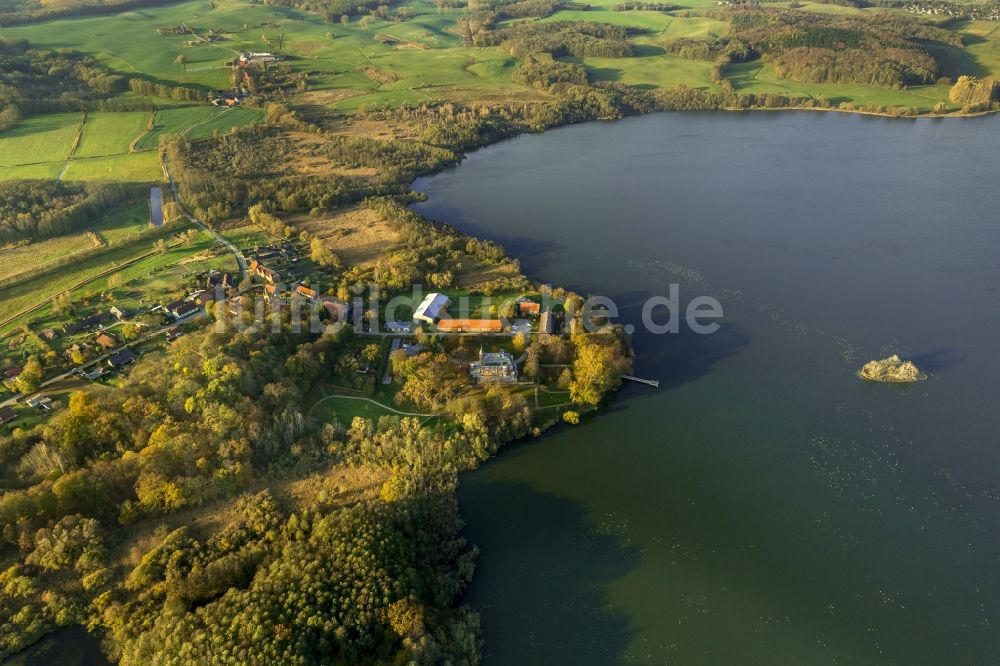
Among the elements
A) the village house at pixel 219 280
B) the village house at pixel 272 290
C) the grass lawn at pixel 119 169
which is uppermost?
the grass lawn at pixel 119 169

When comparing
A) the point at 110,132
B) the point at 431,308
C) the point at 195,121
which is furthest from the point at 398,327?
the point at 195,121

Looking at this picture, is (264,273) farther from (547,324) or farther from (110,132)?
(110,132)

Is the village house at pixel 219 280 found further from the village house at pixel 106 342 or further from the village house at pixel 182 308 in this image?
the village house at pixel 106 342

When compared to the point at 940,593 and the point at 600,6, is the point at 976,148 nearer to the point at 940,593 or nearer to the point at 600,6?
the point at 940,593

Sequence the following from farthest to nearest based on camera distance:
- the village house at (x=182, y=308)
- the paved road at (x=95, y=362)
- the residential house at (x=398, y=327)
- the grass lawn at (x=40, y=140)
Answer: the grass lawn at (x=40, y=140) < the village house at (x=182, y=308) < the residential house at (x=398, y=327) < the paved road at (x=95, y=362)

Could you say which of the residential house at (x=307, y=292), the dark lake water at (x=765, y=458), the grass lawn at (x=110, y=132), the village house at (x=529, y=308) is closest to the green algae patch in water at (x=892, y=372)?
the dark lake water at (x=765, y=458)

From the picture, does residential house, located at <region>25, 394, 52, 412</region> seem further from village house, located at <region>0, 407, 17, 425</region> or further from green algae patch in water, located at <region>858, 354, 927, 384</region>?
green algae patch in water, located at <region>858, 354, 927, 384</region>

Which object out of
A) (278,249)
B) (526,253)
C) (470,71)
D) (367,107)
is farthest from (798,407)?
(470,71)
